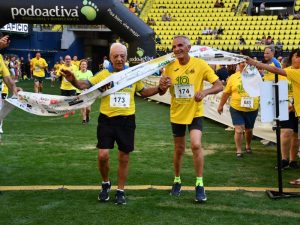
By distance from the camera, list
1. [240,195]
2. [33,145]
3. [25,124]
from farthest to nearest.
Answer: [25,124] → [33,145] → [240,195]

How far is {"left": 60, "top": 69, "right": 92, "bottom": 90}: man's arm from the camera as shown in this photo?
5.57m

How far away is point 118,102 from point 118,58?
1.63 feet

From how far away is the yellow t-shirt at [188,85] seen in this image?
19.8ft

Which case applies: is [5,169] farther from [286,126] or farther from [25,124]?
[25,124]

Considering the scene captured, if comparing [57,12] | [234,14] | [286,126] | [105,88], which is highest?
[234,14]

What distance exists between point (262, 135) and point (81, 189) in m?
5.07

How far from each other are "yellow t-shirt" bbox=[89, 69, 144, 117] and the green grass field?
3.42 feet

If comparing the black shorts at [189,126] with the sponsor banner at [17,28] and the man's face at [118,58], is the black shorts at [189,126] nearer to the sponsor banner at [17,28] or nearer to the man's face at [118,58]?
the man's face at [118,58]

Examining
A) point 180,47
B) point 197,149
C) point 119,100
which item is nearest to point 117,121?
point 119,100

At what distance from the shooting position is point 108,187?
5.97 meters

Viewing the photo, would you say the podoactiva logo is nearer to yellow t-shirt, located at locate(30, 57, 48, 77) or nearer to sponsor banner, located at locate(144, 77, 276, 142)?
sponsor banner, located at locate(144, 77, 276, 142)

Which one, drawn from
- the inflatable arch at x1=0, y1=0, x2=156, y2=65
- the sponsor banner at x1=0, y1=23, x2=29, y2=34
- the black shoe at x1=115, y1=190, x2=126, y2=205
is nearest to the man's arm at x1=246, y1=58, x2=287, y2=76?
the black shoe at x1=115, y1=190, x2=126, y2=205

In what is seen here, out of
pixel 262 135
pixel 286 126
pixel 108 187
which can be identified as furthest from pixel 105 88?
pixel 262 135

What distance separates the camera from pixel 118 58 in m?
5.79
